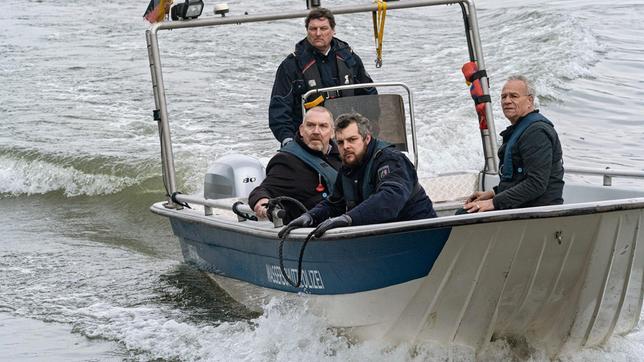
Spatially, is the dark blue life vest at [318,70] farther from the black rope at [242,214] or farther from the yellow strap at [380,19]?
the black rope at [242,214]

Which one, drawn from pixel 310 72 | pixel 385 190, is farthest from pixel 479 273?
pixel 310 72

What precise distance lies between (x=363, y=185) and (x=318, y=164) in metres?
0.78

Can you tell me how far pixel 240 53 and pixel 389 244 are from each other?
12.6 meters

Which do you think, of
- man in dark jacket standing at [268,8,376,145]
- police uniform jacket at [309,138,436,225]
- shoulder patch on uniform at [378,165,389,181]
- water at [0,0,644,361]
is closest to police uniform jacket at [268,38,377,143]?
man in dark jacket standing at [268,8,376,145]

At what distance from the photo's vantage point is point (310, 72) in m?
7.42

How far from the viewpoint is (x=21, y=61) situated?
57.9 ft

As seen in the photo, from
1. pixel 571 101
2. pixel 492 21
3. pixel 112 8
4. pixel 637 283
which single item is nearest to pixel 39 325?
pixel 637 283

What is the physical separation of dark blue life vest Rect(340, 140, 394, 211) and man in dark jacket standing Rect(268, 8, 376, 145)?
165cm

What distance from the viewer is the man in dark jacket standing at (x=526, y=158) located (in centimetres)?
544

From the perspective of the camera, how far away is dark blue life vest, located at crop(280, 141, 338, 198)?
621 cm

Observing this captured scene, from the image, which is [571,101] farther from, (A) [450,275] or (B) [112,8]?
(B) [112,8]

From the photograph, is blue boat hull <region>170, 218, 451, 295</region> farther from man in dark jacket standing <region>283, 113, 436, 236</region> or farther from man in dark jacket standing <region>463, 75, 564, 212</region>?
man in dark jacket standing <region>463, 75, 564, 212</region>

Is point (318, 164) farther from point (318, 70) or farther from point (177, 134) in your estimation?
point (177, 134)

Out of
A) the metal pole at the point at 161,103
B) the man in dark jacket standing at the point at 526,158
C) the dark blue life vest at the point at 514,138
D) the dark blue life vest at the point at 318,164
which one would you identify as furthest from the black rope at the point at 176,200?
the dark blue life vest at the point at 514,138
